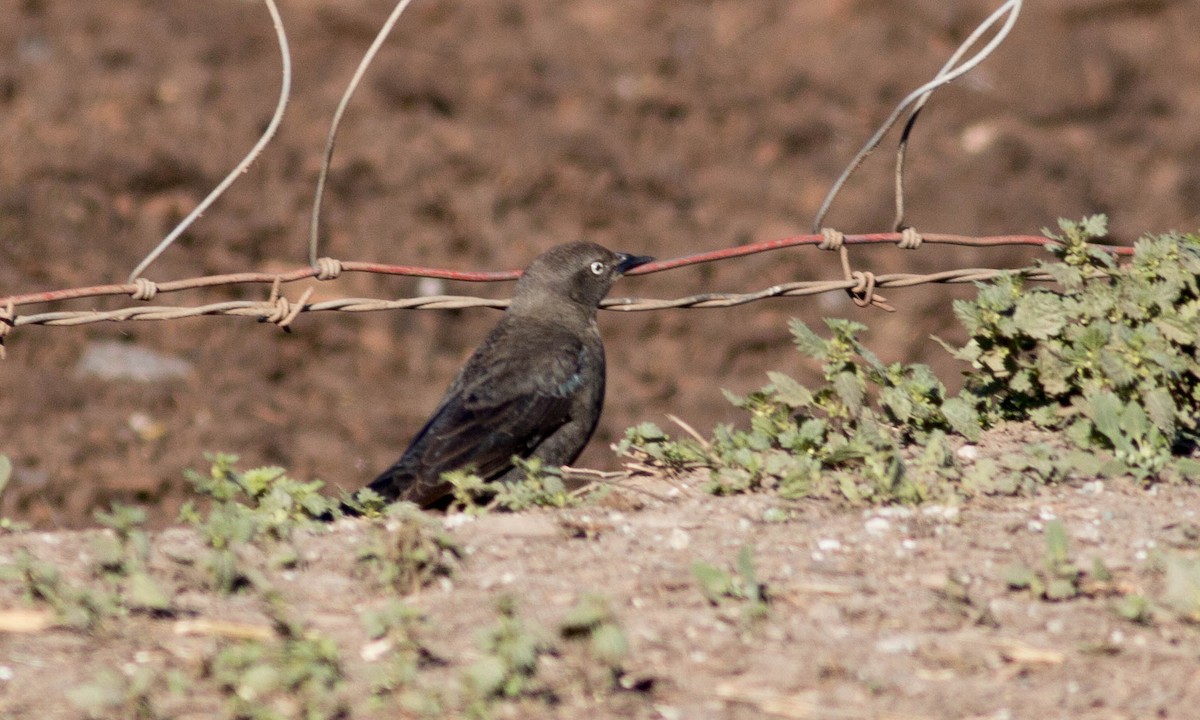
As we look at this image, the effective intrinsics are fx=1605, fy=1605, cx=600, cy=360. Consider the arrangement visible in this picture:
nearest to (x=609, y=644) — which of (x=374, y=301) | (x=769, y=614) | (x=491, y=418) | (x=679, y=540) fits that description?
(x=769, y=614)

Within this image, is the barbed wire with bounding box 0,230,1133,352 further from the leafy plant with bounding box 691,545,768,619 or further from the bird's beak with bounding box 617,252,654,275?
the leafy plant with bounding box 691,545,768,619

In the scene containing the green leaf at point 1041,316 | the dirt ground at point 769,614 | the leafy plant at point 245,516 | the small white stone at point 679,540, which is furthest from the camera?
the green leaf at point 1041,316

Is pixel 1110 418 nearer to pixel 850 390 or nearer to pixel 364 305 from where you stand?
pixel 850 390

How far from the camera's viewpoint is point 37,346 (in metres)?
8.83

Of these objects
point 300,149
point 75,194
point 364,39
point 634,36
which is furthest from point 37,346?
point 634,36

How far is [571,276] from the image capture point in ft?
22.3

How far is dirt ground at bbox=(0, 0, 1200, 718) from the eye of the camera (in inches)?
344

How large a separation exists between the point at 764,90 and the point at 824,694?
27.5ft

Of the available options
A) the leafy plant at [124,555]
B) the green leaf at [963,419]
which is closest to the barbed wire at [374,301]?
the green leaf at [963,419]

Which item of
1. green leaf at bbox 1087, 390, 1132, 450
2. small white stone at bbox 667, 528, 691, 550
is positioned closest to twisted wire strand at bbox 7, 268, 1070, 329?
green leaf at bbox 1087, 390, 1132, 450

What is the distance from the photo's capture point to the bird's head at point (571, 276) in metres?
6.79

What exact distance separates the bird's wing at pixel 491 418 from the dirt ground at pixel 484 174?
2124 millimetres

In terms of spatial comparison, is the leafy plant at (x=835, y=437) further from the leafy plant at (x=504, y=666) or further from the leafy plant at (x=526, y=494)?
the leafy plant at (x=504, y=666)

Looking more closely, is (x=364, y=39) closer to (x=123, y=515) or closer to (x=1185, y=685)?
(x=123, y=515)
